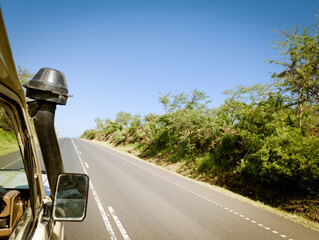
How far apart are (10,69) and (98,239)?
4.48 m

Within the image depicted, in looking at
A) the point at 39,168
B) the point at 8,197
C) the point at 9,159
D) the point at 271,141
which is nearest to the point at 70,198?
the point at 39,168

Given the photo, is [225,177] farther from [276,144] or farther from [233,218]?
[233,218]

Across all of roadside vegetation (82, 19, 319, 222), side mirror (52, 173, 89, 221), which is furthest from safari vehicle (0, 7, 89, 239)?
roadside vegetation (82, 19, 319, 222)

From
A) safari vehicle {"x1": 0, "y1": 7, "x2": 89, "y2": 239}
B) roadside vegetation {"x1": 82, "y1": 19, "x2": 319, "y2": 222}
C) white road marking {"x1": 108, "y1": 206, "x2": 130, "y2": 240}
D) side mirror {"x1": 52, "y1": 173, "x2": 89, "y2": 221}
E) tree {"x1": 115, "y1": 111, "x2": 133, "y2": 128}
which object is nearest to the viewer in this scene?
safari vehicle {"x1": 0, "y1": 7, "x2": 89, "y2": 239}

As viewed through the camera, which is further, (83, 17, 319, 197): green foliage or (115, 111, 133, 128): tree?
(115, 111, 133, 128): tree

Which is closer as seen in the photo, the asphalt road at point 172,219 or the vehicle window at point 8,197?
the vehicle window at point 8,197

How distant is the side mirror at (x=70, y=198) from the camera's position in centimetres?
157

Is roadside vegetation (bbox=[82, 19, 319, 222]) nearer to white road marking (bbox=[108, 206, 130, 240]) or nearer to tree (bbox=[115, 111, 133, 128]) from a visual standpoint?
white road marking (bbox=[108, 206, 130, 240])

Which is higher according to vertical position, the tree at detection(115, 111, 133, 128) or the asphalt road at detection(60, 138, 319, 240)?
the tree at detection(115, 111, 133, 128)

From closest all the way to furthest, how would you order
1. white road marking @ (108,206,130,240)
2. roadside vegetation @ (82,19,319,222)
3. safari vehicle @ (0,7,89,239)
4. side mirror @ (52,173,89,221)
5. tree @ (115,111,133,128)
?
safari vehicle @ (0,7,89,239), side mirror @ (52,173,89,221), white road marking @ (108,206,130,240), roadside vegetation @ (82,19,319,222), tree @ (115,111,133,128)

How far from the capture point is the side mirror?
1567mm

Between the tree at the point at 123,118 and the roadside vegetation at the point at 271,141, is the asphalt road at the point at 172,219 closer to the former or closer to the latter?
the roadside vegetation at the point at 271,141

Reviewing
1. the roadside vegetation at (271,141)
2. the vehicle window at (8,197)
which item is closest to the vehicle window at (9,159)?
the vehicle window at (8,197)

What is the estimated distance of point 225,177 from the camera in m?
12.4
